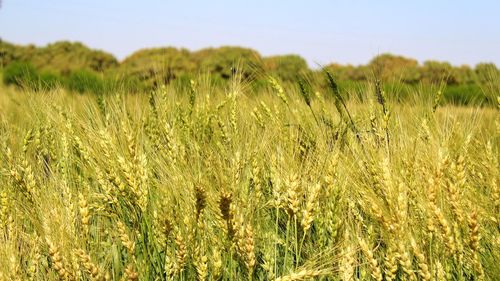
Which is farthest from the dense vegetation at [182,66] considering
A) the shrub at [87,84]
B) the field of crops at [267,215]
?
the field of crops at [267,215]

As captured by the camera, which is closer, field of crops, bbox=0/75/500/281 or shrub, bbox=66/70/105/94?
field of crops, bbox=0/75/500/281

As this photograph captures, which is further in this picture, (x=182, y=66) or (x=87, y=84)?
(x=182, y=66)

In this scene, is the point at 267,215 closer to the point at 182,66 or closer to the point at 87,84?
the point at 87,84

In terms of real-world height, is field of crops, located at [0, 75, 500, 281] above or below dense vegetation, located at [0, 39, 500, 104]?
above

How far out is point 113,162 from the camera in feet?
5.18

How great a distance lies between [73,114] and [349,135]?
1.14 metres

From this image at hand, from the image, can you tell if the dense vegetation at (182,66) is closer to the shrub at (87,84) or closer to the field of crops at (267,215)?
the shrub at (87,84)

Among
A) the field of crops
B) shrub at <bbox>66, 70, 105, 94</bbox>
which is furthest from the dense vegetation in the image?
the field of crops

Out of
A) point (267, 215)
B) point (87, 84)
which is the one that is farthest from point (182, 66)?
point (267, 215)

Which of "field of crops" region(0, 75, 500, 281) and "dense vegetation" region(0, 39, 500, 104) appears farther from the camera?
"dense vegetation" region(0, 39, 500, 104)

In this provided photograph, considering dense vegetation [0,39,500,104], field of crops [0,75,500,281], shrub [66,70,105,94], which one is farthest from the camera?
dense vegetation [0,39,500,104]

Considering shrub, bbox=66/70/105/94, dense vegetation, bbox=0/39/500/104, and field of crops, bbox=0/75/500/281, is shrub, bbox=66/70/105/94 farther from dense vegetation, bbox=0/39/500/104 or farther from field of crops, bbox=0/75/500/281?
dense vegetation, bbox=0/39/500/104

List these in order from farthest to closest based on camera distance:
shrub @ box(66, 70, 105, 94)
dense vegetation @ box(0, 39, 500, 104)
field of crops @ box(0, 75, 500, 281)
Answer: dense vegetation @ box(0, 39, 500, 104)
shrub @ box(66, 70, 105, 94)
field of crops @ box(0, 75, 500, 281)

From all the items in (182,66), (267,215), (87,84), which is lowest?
(182,66)
